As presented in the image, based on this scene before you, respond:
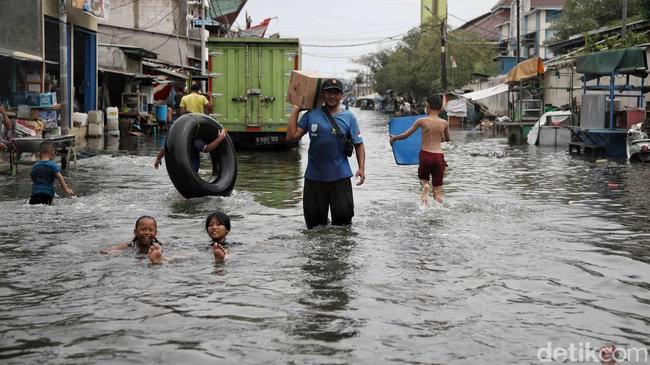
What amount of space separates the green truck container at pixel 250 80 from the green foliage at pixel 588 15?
88.3 ft

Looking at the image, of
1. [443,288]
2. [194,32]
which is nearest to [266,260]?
[443,288]

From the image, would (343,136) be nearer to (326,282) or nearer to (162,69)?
(326,282)

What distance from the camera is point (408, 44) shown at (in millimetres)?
88312

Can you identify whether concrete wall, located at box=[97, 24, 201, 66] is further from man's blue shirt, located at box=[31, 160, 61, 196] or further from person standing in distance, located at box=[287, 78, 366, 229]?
person standing in distance, located at box=[287, 78, 366, 229]

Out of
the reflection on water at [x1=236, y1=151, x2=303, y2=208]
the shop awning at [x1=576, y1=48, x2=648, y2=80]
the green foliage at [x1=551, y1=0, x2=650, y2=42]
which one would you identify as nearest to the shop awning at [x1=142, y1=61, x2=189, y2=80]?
the reflection on water at [x1=236, y1=151, x2=303, y2=208]

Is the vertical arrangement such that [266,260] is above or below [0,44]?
below

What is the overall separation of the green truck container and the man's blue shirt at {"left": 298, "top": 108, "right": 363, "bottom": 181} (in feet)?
47.2

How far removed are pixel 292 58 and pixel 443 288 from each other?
1693cm

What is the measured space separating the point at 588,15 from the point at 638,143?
27.3m

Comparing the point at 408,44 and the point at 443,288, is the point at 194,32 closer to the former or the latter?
the point at 408,44

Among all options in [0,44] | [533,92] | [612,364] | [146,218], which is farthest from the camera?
[533,92]

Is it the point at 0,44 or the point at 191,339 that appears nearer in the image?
the point at 191,339

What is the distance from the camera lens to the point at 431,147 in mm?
11984

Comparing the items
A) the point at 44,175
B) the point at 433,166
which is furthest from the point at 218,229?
the point at 433,166
